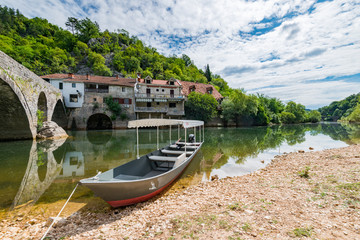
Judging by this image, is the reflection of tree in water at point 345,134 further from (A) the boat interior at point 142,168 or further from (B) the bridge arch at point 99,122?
(B) the bridge arch at point 99,122

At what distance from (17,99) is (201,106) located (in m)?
28.2

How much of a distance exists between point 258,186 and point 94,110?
3162 centimetres

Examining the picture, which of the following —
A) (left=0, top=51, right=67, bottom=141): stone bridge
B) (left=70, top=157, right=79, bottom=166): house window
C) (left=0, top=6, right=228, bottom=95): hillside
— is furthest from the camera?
(left=0, top=6, right=228, bottom=95): hillside

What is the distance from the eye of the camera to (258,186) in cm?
496

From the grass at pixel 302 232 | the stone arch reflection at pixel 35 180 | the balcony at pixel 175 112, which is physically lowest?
the stone arch reflection at pixel 35 180

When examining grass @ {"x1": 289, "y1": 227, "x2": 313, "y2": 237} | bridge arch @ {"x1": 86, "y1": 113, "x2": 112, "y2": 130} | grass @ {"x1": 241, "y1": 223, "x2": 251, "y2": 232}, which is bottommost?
grass @ {"x1": 241, "y1": 223, "x2": 251, "y2": 232}

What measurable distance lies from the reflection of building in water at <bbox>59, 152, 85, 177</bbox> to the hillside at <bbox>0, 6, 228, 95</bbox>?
42.5m

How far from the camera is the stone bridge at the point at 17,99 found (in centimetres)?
1233

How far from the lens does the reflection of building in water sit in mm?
7243

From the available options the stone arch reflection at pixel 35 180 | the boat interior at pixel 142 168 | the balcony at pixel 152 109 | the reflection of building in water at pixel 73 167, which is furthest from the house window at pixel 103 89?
the boat interior at pixel 142 168

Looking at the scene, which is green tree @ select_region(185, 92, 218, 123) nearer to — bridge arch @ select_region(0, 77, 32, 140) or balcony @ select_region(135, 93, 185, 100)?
balcony @ select_region(135, 93, 185, 100)

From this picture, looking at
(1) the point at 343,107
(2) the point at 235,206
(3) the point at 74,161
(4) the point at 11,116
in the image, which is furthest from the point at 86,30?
(1) the point at 343,107

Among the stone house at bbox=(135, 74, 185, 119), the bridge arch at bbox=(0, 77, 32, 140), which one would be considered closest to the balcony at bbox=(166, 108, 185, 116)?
the stone house at bbox=(135, 74, 185, 119)

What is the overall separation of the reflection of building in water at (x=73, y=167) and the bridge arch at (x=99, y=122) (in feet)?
85.1
